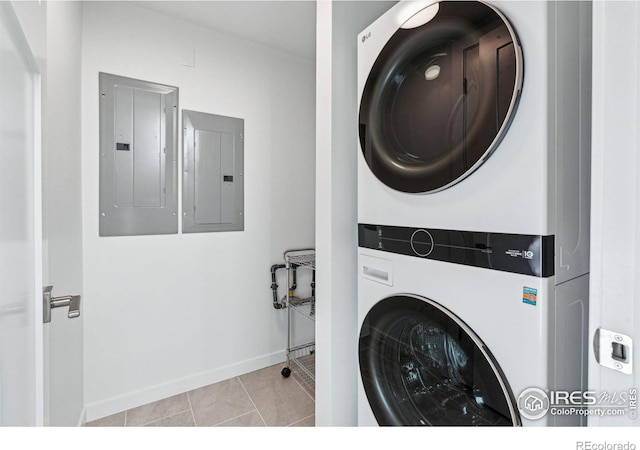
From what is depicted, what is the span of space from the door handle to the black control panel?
0.91 metres

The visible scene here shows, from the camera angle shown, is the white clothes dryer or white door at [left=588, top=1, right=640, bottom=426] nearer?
white door at [left=588, top=1, right=640, bottom=426]

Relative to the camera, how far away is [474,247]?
80 centimetres

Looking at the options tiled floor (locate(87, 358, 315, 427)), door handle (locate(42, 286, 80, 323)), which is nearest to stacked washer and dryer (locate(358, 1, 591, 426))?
door handle (locate(42, 286, 80, 323))

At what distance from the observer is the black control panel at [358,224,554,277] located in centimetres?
67

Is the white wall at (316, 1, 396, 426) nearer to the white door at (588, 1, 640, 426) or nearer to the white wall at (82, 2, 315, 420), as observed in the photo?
the white door at (588, 1, 640, 426)

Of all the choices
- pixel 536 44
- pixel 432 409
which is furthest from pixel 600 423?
pixel 536 44

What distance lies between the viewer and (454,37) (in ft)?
2.64

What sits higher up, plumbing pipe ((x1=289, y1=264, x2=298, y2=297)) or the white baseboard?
plumbing pipe ((x1=289, y1=264, x2=298, y2=297))

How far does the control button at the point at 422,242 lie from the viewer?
0.91 m

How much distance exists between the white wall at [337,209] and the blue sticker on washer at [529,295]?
0.70 meters

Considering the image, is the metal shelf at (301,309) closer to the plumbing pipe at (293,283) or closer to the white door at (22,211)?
the plumbing pipe at (293,283)

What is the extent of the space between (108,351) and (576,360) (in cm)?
223

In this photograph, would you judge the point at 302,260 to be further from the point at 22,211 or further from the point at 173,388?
the point at 22,211
